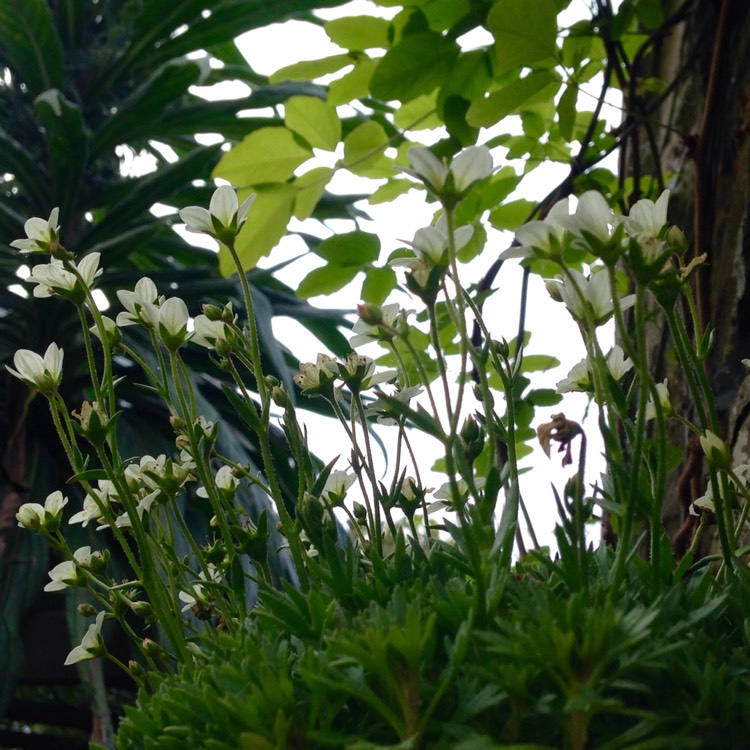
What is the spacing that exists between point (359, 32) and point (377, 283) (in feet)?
0.73

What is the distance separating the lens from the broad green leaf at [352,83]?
752 millimetres

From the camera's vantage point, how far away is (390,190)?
0.84m

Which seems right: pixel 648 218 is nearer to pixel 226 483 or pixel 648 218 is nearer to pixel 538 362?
pixel 226 483

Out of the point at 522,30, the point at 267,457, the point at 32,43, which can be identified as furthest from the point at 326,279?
the point at 32,43

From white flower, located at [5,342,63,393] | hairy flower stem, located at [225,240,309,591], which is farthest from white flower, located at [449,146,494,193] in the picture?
white flower, located at [5,342,63,393]

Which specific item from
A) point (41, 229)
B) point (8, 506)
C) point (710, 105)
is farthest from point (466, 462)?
point (8, 506)

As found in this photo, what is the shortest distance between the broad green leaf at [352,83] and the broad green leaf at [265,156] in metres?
0.13

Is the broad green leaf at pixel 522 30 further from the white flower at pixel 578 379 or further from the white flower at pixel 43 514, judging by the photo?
the white flower at pixel 43 514

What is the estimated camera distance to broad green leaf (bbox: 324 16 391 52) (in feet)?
2.43

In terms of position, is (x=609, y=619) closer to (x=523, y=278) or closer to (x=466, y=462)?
(x=466, y=462)

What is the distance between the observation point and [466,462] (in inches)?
12.8

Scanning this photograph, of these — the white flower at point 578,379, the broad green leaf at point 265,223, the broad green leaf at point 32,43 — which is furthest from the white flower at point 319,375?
the broad green leaf at point 32,43

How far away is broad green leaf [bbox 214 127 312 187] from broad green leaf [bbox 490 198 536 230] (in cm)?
24

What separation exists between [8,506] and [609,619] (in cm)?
131
